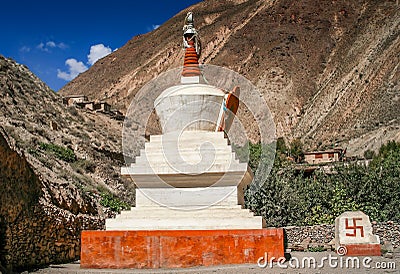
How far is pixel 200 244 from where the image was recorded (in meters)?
10.5

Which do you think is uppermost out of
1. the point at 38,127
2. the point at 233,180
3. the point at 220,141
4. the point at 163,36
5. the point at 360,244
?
the point at 163,36

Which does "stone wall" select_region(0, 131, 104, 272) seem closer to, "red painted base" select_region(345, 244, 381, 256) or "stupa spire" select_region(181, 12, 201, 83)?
"stupa spire" select_region(181, 12, 201, 83)

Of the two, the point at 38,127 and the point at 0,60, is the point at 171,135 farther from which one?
the point at 0,60

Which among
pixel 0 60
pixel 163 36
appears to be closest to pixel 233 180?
pixel 0 60

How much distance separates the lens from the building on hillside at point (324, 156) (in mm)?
53375

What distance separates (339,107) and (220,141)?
57.4 metres

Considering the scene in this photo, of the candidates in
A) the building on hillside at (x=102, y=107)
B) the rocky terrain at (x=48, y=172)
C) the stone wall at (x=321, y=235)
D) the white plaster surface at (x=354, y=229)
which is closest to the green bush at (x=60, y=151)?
the rocky terrain at (x=48, y=172)

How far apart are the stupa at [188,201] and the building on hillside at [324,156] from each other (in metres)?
41.7

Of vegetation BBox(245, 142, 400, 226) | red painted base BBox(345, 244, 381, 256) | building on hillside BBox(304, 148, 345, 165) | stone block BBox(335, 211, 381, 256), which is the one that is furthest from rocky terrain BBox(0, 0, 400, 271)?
red painted base BBox(345, 244, 381, 256)

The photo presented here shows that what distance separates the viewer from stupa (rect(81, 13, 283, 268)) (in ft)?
34.5

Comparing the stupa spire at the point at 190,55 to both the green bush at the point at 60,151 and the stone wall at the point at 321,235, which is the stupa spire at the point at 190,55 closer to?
the stone wall at the point at 321,235

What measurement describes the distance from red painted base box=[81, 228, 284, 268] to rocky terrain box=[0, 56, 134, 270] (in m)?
2.29

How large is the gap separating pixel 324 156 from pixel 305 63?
31853mm

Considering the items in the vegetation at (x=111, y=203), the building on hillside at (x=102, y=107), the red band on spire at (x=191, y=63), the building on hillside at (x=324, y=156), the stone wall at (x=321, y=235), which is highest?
the building on hillside at (x=102, y=107)
